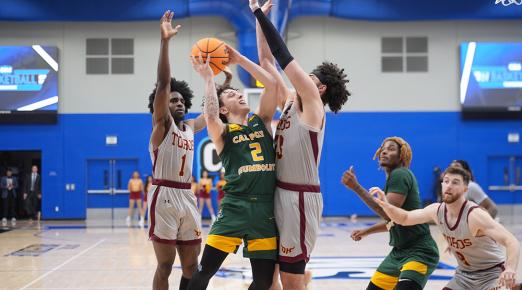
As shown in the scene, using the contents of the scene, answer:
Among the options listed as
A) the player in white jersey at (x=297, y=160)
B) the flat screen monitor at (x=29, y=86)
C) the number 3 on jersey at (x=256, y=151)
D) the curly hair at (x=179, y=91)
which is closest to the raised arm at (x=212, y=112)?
the number 3 on jersey at (x=256, y=151)

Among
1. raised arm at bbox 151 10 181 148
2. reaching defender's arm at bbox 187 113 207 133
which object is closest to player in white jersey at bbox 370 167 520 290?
raised arm at bbox 151 10 181 148

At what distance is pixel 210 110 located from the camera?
14.4 feet

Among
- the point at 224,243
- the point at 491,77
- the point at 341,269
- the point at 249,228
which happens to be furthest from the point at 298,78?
the point at 491,77

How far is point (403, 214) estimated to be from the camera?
4.73m

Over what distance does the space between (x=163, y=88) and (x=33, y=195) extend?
16829 mm

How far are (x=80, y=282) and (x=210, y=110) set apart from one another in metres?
4.75

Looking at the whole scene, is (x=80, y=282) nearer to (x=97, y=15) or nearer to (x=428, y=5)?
(x=97, y=15)

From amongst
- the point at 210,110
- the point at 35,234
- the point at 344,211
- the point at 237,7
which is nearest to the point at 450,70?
the point at 344,211

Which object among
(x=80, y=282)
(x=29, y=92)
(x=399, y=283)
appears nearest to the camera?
(x=399, y=283)

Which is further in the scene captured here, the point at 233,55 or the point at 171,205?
the point at 171,205

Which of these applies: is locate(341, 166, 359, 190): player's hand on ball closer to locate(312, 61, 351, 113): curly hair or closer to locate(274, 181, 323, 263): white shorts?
locate(274, 181, 323, 263): white shorts

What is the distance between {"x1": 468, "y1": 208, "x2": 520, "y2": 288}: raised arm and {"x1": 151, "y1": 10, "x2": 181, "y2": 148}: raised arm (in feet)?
8.64

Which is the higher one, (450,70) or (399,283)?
(450,70)

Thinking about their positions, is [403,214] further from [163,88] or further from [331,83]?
[163,88]
